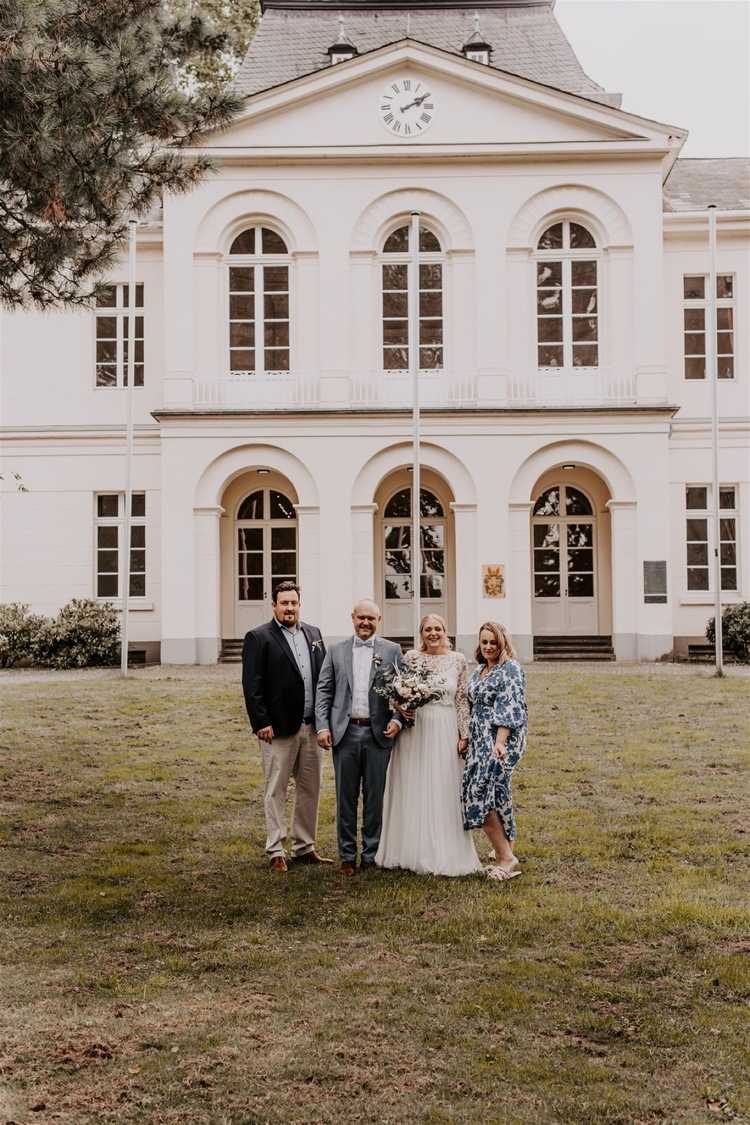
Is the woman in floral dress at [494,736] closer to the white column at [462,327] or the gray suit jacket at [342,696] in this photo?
the gray suit jacket at [342,696]

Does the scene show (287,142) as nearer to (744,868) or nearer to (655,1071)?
(744,868)

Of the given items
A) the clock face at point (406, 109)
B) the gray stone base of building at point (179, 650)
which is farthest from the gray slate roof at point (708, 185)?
the gray stone base of building at point (179, 650)

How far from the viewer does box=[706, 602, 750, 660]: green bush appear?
21375mm

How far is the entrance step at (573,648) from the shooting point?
2227cm

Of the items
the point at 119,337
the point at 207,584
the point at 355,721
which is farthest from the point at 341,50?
the point at 355,721

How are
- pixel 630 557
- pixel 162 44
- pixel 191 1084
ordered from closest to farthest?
pixel 191 1084
pixel 162 44
pixel 630 557

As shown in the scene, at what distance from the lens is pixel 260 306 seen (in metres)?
22.8

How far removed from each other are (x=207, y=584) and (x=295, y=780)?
557 inches

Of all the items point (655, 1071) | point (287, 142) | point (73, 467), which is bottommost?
point (655, 1071)

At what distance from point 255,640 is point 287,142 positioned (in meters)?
16.6

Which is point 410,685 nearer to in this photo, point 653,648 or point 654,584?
point 653,648

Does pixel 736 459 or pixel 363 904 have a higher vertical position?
pixel 736 459

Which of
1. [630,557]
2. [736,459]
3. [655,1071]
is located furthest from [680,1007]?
[736,459]

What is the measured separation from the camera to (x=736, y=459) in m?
23.9
